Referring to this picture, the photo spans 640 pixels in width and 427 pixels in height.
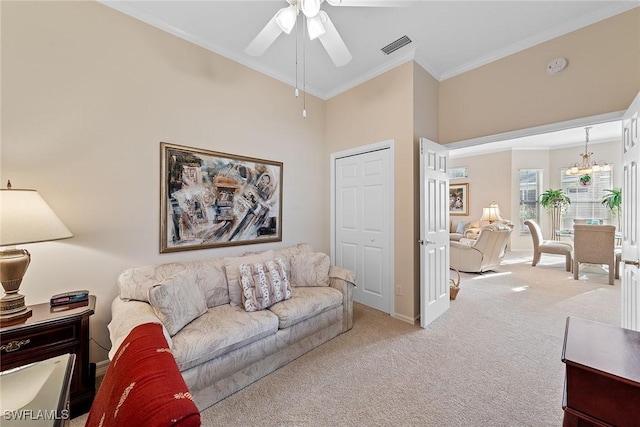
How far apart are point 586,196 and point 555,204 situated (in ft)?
2.13

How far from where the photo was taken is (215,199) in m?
2.66

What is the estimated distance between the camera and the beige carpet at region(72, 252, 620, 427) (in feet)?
5.43

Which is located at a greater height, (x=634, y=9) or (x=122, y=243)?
(x=634, y=9)

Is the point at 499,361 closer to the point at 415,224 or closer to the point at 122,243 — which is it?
the point at 415,224

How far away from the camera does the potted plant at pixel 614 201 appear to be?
5.86 metres

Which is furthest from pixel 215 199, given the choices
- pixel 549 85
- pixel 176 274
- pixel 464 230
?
pixel 464 230

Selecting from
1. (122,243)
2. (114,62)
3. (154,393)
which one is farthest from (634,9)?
(122,243)

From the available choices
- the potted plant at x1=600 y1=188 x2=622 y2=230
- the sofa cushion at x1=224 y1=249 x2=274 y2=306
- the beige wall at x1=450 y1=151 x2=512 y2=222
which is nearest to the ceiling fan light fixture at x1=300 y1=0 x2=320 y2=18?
the sofa cushion at x1=224 y1=249 x2=274 y2=306

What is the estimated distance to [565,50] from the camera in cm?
243

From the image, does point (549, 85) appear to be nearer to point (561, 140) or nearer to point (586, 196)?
point (561, 140)

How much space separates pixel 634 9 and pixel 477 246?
12.2 feet

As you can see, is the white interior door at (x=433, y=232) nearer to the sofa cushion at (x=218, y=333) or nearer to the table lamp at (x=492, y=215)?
the sofa cushion at (x=218, y=333)

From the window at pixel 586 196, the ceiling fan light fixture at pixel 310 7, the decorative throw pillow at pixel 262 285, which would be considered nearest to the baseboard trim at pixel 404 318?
the decorative throw pillow at pixel 262 285

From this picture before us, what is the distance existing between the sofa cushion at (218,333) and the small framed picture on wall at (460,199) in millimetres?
7769
